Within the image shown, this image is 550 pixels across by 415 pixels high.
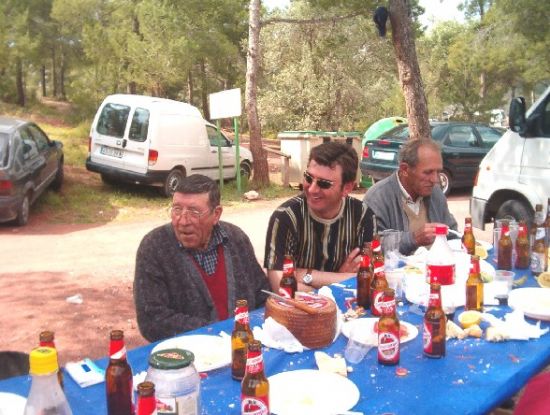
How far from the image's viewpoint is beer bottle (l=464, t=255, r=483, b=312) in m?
2.85

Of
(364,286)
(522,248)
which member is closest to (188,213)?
(364,286)

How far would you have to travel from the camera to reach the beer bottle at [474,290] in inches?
112

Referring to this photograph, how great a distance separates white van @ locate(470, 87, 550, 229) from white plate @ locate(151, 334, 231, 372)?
504cm

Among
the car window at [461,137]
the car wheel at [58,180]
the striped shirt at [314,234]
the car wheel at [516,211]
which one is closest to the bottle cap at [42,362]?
the striped shirt at [314,234]

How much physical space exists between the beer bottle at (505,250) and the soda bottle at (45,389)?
2829 millimetres

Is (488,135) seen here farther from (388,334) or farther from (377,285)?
(388,334)

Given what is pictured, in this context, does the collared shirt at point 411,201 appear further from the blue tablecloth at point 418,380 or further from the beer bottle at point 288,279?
the blue tablecloth at point 418,380

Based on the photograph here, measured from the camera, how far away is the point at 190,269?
3023 mm

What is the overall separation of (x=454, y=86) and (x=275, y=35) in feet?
26.7

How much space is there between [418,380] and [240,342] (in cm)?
65

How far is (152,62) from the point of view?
67.7 feet

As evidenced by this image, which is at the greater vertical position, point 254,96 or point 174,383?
point 254,96

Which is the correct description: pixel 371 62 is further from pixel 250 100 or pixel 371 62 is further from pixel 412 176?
pixel 412 176

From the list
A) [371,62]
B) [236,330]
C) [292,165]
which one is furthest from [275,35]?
[236,330]
